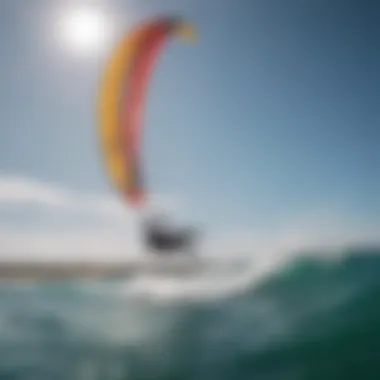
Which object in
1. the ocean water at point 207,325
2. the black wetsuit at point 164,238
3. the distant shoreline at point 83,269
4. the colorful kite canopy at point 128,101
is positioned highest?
the colorful kite canopy at point 128,101

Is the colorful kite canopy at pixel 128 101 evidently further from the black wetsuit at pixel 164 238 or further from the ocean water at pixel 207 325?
the ocean water at pixel 207 325

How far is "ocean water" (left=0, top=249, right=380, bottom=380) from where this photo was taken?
66.8 inches

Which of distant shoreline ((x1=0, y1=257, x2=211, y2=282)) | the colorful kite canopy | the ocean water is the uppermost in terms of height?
the colorful kite canopy

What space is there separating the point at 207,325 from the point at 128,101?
1.95 feet

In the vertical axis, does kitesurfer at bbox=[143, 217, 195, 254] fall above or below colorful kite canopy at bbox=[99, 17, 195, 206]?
below

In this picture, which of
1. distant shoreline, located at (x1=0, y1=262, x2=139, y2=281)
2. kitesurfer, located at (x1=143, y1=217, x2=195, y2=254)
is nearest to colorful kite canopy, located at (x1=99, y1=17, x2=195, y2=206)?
kitesurfer, located at (x1=143, y1=217, x2=195, y2=254)

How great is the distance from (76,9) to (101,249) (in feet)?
2.00

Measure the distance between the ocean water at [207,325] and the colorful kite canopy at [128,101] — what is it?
257mm

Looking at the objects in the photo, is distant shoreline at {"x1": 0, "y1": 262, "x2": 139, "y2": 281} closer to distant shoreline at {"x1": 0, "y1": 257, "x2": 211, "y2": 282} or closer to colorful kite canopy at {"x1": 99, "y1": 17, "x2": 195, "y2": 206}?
distant shoreline at {"x1": 0, "y1": 257, "x2": 211, "y2": 282}

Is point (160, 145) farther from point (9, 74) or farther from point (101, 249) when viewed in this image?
point (9, 74)

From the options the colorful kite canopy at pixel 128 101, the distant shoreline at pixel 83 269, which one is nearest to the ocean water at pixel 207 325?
the distant shoreline at pixel 83 269

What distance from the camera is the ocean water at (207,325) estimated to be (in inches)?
66.8

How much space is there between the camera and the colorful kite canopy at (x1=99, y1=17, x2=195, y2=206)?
5.72 ft

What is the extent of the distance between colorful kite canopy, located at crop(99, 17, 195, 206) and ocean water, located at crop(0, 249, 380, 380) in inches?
10.1
